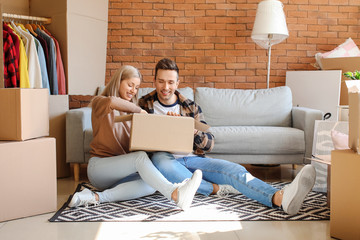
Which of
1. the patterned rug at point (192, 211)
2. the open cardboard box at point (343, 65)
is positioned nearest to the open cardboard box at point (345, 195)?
the patterned rug at point (192, 211)

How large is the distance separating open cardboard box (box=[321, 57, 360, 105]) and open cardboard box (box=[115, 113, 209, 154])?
7.20 feet

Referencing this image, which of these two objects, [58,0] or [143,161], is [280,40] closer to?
[58,0]

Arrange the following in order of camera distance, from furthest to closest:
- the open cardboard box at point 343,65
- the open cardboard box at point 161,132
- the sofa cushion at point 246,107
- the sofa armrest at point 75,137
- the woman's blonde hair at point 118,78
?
the open cardboard box at point 343,65 < the sofa cushion at point 246,107 < the sofa armrest at point 75,137 < the woman's blonde hair at point 118,78 < the open cardboard box at point 161,132

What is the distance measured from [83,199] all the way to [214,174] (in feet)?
2.53

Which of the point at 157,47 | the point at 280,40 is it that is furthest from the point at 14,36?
the point at 280,40

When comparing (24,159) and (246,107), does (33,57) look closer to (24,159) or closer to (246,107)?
(24,159)

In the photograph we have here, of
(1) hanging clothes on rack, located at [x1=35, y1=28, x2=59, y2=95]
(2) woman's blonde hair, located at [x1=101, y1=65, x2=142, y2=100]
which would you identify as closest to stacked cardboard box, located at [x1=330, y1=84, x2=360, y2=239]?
(2) woman's blonde hair, located at [x1=101, y1=65, x2=142, y2=100]

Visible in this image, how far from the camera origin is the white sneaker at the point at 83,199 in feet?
7.47

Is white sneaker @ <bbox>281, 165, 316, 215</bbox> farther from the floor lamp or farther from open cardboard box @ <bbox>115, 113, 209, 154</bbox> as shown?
the floor lamp

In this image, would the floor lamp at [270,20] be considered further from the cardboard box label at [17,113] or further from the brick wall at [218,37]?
the cardboard box label at [17,113]

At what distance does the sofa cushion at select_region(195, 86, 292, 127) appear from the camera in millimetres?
3662

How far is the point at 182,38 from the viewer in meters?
4.45

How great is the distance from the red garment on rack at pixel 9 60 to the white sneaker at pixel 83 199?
1.34m

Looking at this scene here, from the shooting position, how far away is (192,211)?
229 cm
